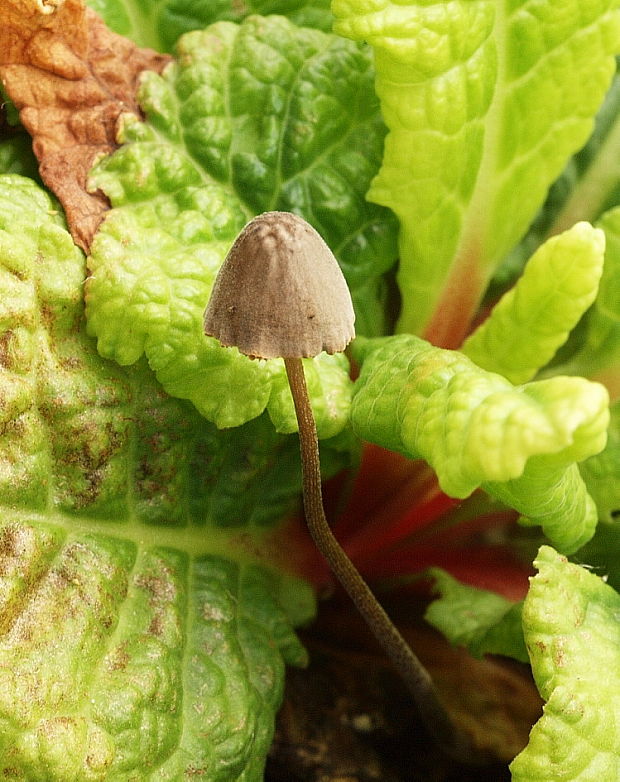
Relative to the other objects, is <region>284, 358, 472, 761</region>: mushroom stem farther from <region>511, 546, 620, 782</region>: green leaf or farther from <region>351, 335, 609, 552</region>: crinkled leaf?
<region>511, 546, 620, 782</region>: green leaf

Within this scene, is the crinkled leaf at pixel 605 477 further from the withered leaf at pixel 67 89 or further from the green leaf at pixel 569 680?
the withered leaf at pixel 67 89

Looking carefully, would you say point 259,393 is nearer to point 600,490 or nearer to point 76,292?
point 76,292

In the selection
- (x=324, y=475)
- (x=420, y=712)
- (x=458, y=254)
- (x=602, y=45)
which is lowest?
(x=420, y=712)

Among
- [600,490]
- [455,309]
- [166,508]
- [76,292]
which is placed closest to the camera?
[76,292]

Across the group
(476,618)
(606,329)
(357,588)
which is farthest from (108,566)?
(606,329)

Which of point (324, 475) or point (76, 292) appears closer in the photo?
point (76, 292)

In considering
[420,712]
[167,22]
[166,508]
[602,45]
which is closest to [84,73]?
[167,22]

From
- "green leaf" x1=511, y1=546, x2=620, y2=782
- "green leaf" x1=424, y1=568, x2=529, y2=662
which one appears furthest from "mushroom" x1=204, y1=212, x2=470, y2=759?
"green leaf" x1=424, y1=568, x2=529, y2=662
